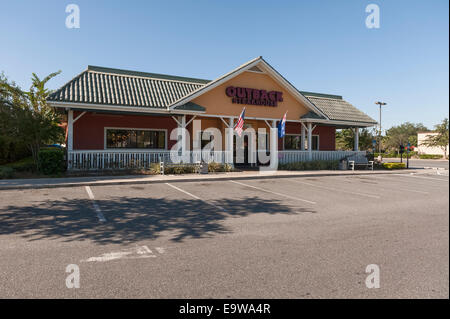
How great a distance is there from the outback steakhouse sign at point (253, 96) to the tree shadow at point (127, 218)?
1105 centimetres

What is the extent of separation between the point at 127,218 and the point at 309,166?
15.2 m

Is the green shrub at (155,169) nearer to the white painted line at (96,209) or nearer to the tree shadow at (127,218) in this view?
the white painted line at (96,209)

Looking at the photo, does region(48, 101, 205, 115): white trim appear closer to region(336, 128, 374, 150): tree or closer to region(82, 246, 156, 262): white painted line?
region(82, 246, 156, 262): white painted line

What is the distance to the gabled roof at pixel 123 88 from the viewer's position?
611 inches

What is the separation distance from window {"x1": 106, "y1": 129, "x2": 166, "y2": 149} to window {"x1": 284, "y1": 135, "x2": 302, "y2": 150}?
9781 mm

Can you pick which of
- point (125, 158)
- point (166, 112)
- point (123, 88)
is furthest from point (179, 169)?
point (123, 88)

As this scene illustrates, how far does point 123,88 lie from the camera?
57.5ft

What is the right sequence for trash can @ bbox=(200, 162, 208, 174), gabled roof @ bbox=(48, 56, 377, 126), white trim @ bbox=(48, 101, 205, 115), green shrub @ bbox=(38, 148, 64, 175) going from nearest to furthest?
1. green shrub @ bbox=(38, 148, 64, 175)
2. white trim @ bbox=(48, 101, 205, 115)
3. gabled roof @ bbox=(48, 56, 377, 126)
4. trash can @ bbox=(200, 162, 208, 174)

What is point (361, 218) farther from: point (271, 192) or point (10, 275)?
point (10, 275)

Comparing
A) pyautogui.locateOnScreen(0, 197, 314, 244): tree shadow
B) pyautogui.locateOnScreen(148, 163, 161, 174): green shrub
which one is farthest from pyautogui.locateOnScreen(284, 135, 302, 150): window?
pyautogui.locateOnScreen(0, 197, 314, 244): tree shadow

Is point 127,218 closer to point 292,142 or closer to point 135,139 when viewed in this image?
point 135,139

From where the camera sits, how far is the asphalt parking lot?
3367 mm

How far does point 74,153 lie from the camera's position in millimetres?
15125

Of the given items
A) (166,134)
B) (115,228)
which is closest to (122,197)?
(115,228)
